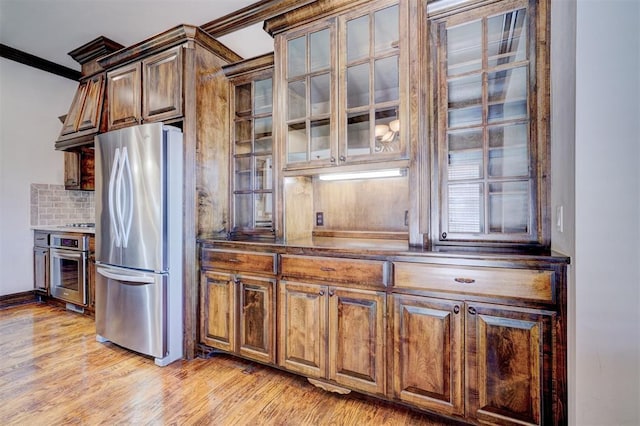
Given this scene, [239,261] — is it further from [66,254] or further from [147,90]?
[66,254]

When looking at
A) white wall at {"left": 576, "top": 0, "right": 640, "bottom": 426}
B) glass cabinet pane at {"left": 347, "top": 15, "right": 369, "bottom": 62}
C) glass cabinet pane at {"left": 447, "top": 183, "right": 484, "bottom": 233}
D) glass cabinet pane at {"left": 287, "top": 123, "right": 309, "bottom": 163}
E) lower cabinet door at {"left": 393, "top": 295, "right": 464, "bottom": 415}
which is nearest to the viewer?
white wall at {"left": 576, "top": 0, "right": 640, "bottom": 426}

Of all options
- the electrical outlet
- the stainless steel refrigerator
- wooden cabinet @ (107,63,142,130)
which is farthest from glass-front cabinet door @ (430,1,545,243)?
wooden cabinet @ (107,63,142,130)

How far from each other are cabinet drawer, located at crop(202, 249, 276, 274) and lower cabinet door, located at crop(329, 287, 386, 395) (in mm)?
492

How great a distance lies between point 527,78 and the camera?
173cm

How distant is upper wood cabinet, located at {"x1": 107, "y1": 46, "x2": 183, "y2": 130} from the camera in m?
2.41

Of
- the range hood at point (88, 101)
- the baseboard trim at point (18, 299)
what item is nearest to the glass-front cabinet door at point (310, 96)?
the range hood at point (88, 101)

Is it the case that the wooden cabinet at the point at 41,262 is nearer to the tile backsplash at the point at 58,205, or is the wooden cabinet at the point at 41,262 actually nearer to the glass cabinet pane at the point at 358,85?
the tile backsplash at the point at 58,205

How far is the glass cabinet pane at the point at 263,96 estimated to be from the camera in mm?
2619

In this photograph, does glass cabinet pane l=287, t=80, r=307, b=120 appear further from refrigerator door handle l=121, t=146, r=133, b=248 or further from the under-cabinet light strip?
refrigerator door handle l=121, t=146, r=133, b=248

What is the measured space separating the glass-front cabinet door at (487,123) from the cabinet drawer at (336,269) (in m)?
0.48

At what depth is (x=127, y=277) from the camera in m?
2.38

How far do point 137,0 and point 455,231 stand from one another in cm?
313

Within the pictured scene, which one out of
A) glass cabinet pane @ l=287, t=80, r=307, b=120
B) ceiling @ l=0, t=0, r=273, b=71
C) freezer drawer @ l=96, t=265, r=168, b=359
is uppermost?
ceiling @ l=0, t=0, r=273, b=71

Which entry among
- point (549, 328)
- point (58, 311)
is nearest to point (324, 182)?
point (549, 328)
